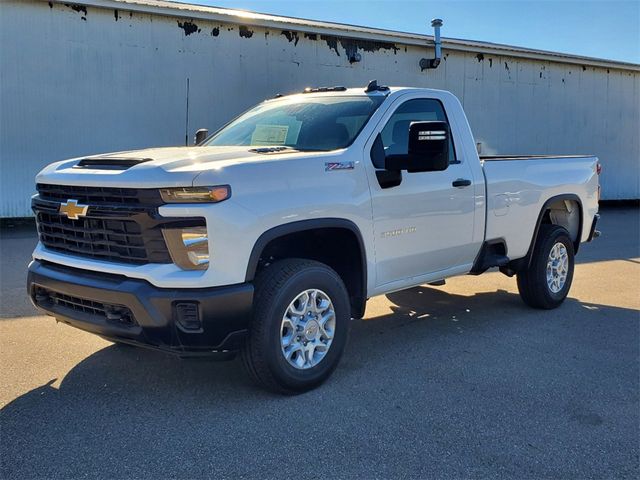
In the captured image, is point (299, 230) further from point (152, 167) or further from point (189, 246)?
point (152, 167)

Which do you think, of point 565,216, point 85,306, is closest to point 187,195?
point 85,306

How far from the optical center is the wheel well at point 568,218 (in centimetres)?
670

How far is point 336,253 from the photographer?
14.5 feet

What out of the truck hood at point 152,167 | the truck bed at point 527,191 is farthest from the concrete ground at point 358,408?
the truck hood at point 152,167

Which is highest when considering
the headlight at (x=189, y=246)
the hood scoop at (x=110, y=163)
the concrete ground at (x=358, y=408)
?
the hood scoop at (x=110, y=163)

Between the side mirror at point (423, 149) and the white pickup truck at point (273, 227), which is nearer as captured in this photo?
the white pickup truck at point (273, 227)

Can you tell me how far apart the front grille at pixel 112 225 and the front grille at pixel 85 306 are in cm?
28

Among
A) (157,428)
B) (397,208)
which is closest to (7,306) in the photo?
(157,428)

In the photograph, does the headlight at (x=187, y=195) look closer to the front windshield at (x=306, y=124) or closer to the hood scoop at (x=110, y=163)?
the hood scoop at (x=110, y=163)

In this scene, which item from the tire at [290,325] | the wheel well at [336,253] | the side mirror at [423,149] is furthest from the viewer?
the side mirror at [423,149]

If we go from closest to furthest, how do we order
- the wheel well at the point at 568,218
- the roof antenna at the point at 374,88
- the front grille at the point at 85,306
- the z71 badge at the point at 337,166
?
the front grille at the point at 85,306 < the z71 badge at the point at 337,166 < the roof antenna at the point at 374,88 < the wheel well at the point at 568,218

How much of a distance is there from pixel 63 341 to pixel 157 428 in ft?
6.41

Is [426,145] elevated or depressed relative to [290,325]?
elevated

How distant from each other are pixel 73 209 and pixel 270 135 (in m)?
1.74
